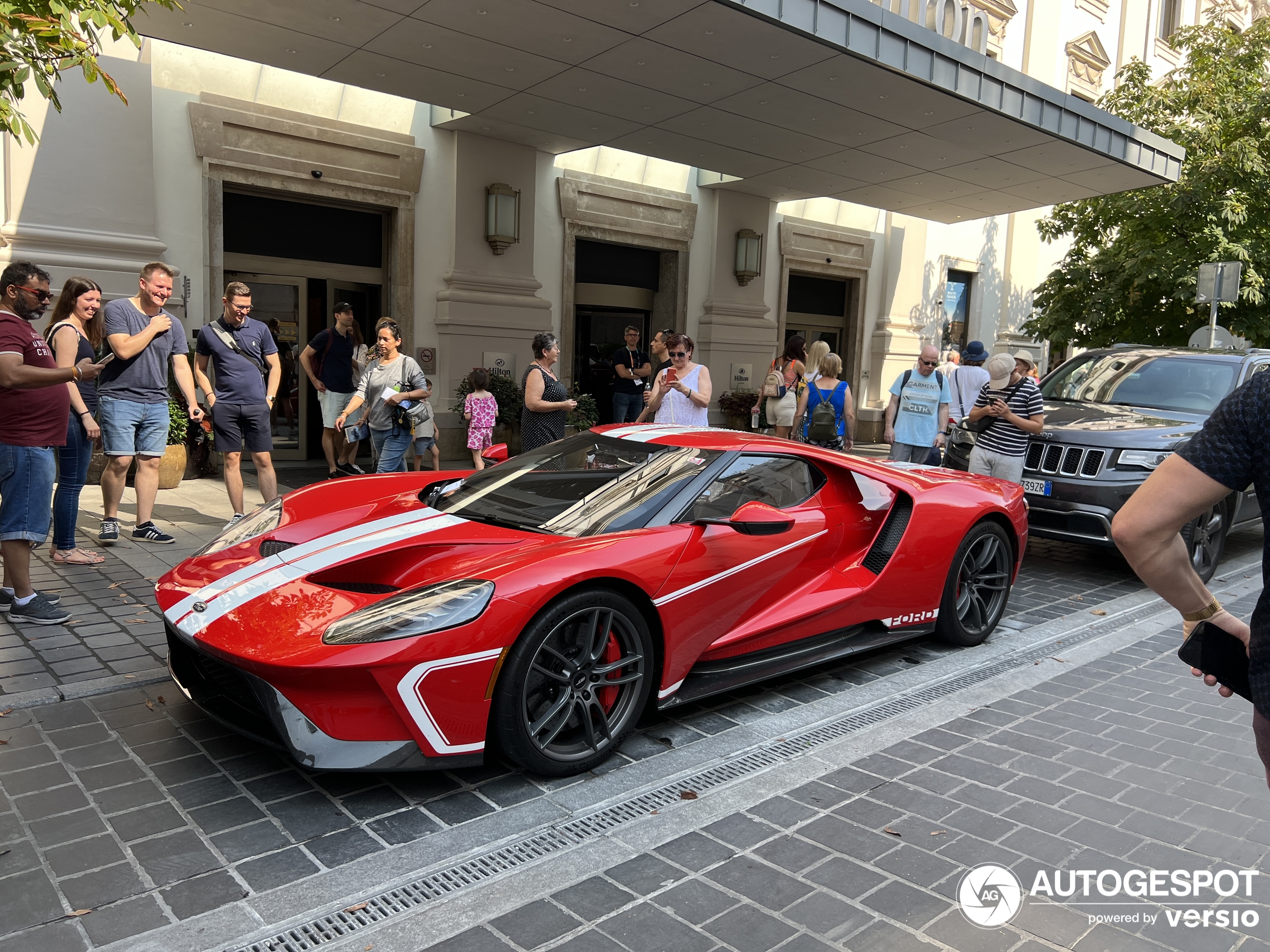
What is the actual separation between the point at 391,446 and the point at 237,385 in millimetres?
1282

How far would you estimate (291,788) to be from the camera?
3.22 metres

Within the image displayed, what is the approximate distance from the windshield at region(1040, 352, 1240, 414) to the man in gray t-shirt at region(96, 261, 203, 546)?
7.03 metres

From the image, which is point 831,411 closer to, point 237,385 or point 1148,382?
point 1148,382

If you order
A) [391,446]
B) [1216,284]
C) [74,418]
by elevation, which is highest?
[1216,284]

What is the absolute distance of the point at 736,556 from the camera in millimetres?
3803

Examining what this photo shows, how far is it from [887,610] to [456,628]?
7.95ft

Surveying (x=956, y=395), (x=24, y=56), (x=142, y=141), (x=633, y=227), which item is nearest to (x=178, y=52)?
(x=142, y=141)

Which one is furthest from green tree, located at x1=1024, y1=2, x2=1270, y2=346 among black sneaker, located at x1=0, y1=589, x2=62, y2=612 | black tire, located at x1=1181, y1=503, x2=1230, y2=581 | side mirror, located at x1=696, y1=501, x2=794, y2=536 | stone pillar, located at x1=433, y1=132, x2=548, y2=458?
black sneaker, located at x1=0, y1=589, x2=62, y2=612

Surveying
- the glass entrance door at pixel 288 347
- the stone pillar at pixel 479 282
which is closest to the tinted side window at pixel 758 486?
the stone pillar at pixel 479 282

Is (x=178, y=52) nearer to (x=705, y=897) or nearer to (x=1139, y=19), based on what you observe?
(x=705, y=897)

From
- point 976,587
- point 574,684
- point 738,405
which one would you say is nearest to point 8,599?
point 574,684

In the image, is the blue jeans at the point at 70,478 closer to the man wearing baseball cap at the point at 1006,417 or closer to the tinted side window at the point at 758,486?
the tinted side window at the point at 758,486

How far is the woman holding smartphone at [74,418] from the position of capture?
568 cm

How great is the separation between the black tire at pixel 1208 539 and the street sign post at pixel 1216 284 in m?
5.50
